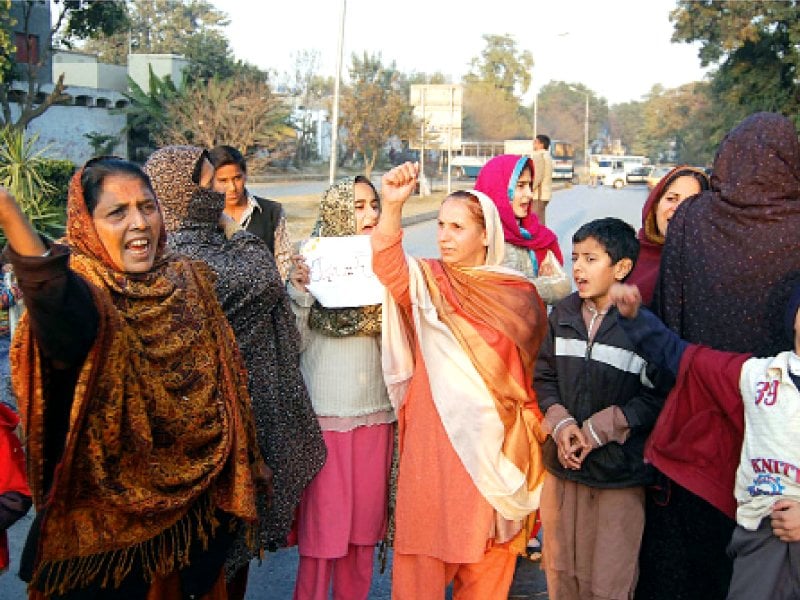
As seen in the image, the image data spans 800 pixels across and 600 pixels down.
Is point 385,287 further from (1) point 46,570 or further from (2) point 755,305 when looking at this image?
(1) point 46,570

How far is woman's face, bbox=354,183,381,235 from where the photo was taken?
12.4 feet

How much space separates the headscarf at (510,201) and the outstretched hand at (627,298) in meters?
1.39

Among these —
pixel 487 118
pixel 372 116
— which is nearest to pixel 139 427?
pixel 372 116

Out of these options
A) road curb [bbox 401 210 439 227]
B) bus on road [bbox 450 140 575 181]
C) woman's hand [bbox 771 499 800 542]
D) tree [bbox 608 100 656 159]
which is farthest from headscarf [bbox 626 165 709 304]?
tree [bbox 608 100 656 159]

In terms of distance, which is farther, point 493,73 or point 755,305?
point 493,73

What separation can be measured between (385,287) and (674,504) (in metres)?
1.31

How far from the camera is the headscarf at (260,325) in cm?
327

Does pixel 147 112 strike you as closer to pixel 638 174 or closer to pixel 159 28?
pixel 638 174

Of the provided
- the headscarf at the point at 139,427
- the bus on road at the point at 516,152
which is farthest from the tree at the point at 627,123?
the headscarf at the point at 139,427

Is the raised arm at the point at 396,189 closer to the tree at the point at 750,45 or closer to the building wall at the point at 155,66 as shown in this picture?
the tree at the point at 750,45

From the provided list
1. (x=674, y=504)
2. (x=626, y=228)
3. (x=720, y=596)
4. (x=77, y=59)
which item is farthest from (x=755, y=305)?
(x=77, y=59)

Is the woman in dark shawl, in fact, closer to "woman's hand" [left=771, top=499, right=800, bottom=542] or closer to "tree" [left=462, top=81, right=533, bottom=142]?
"woman's hand" [left=771, top=499, right=800, bottom=542]

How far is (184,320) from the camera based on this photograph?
→ 2516 mm

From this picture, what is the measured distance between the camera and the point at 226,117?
82.0 feet
